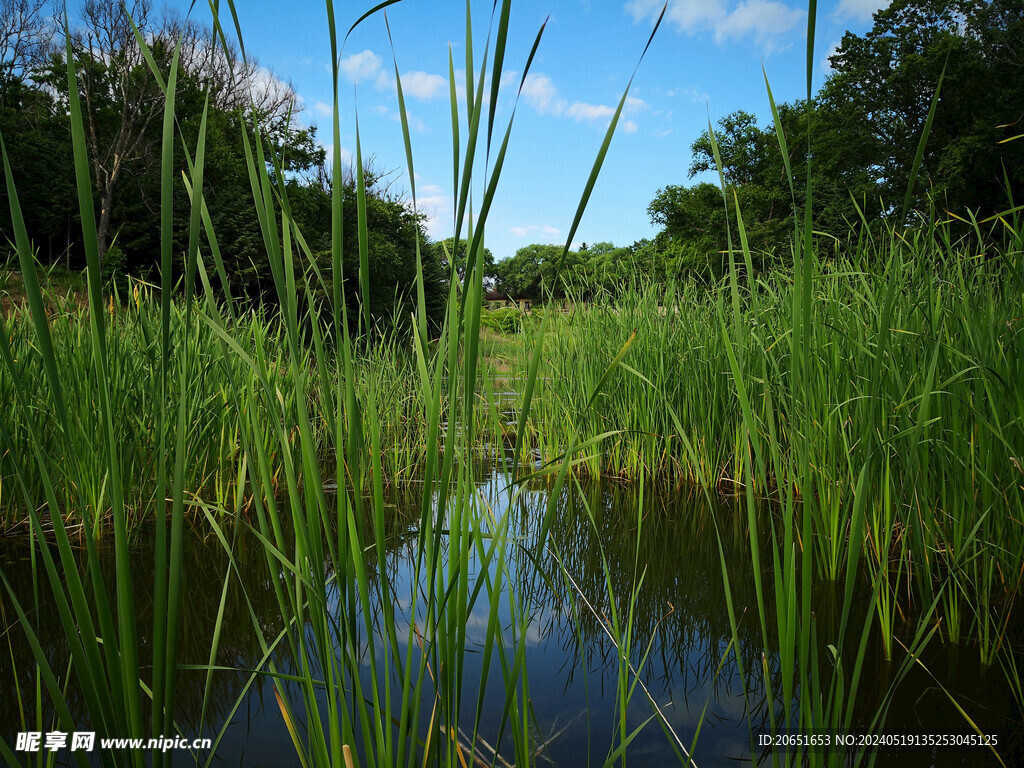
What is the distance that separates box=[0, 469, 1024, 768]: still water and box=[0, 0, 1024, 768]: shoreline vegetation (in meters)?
0.04

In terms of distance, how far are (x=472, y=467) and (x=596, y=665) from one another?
2.95ft

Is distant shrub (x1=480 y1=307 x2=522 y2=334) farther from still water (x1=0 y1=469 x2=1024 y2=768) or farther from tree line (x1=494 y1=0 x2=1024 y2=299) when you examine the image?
tree line (x1=494 y1=0 x2=1024 y2=299)

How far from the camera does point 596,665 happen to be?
139cm

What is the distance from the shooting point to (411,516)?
264 cm

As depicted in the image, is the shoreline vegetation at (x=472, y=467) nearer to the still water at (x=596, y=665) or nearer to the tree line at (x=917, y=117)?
the still water at (x=596, y=665)

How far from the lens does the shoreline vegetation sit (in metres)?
0.65

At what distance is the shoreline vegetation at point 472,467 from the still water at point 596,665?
0.04 m

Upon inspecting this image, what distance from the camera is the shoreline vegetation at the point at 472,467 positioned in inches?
25.4

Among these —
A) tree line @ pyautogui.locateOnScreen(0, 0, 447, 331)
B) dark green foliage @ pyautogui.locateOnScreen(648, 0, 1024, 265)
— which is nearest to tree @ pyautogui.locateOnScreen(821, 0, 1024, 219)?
dark green foliage @ pyautogui.locateOnScreen(648, 0, 1024, 265)

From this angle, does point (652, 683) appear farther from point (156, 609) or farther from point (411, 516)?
point (411, 516)

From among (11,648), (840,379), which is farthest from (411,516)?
(840,379)

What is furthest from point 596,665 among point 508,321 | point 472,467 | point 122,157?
point 122,157

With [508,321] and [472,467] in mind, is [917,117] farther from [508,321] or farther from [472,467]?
[472,467]

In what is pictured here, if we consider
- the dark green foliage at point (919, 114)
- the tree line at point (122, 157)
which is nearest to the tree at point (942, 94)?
the dark green foliage at point (919, 114)
